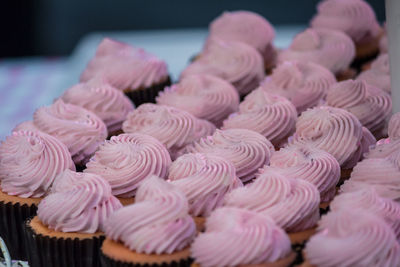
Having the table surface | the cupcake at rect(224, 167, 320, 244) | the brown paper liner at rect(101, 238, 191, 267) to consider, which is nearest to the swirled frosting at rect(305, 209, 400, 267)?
the cupcake at rect(224, 167, 320, 244)

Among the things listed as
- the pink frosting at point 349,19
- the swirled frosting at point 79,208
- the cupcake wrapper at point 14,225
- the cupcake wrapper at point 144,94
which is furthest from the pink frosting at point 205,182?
the pink frosting at point 349,19

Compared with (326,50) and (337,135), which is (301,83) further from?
(337,135)

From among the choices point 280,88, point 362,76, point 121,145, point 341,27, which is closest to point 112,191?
point 121,145

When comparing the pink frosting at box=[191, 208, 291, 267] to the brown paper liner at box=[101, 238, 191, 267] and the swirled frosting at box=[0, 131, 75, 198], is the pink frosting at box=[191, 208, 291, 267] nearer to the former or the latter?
the brown paper liner at box=[101, 238, 191, 267]

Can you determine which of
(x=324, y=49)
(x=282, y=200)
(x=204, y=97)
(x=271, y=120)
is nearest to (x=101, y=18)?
(x=324, y=49)

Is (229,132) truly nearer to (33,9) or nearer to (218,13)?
(218,13)

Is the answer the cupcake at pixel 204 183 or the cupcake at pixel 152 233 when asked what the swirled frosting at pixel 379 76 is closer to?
the cupcake at pixel 204 183
